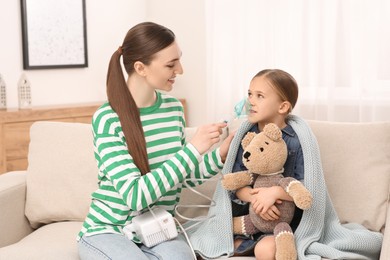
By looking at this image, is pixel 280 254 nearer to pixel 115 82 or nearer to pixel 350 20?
pixel 115 82

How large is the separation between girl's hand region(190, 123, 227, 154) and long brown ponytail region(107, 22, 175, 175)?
0.18 m

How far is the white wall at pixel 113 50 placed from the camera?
422cm

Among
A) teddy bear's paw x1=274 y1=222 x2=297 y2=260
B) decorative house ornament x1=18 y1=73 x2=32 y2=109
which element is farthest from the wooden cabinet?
teddy bear's paw x1=274 y1=222 x2=297 y2=260

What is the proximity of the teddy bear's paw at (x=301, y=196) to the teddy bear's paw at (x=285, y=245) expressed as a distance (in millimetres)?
95

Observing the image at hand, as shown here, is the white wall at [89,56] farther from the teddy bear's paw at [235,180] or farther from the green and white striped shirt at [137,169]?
the teddy bear's paw at [235,180]

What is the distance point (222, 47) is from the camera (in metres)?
4.14

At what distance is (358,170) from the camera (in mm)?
2188

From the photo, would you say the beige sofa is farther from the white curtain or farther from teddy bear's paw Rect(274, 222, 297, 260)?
the white curtain

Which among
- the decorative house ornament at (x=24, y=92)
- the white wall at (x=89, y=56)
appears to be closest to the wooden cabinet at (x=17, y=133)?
the decorative house ornament at (x=24, y=92)

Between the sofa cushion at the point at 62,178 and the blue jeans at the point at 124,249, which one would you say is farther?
the sofa cushion at the point at 62,178

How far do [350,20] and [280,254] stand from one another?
77.7 inches

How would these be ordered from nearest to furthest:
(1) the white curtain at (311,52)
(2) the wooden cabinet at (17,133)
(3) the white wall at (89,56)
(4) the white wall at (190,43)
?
(1) the white curtain at (311,52) → (2) the wooden cabinet at (17,133) → (3) the white wall at (89,56) → (4) the white wall at (190,43)

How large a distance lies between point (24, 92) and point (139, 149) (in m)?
2.13

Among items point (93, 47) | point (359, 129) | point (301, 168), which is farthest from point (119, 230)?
point (93, 47)
